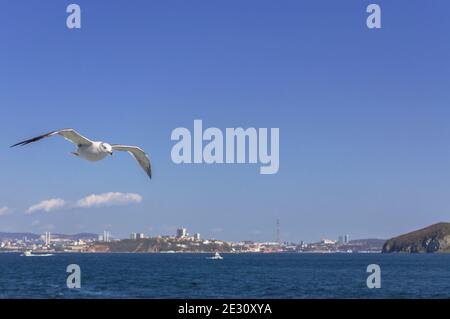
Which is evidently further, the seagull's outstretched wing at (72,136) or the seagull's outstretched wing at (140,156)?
the seagull's outstretched wing at (140,156)

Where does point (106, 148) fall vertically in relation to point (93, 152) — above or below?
above

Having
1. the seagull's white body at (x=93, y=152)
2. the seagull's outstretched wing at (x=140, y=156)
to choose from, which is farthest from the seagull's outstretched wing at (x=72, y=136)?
the seagull's outstretched wing at (x=140, y=156)

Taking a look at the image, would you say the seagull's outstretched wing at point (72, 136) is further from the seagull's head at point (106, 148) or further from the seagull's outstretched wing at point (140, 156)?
the seagull's outstretched wing at point (140, 156)

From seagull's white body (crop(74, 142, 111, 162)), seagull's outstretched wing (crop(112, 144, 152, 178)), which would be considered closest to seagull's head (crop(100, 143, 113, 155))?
seagull's white body (crop(74, 142, 111, 162))

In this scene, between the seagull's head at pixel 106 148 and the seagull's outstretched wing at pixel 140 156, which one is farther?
the seagull's outstretched wing at pixel 140 156

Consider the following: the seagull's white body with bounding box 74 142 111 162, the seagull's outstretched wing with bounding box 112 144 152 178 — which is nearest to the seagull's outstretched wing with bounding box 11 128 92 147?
the seagull's white body with bounding box 74 142 111 162

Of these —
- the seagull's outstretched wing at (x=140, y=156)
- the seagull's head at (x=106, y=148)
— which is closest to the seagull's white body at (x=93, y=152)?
the seagull's head at (x=106, y=148)

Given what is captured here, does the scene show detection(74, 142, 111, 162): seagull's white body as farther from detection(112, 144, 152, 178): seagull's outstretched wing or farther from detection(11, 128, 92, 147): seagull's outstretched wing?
detection(112, 144, 152, 178): seagull's outstretched wing

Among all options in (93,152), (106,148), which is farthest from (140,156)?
(93,152)

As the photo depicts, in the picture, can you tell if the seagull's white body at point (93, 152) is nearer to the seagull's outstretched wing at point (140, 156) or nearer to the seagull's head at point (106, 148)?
the seagull's head at point (106, 148)

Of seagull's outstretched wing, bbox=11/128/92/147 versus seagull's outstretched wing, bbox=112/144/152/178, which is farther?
seagull's outstretched wing, bbox=112/144/152/178

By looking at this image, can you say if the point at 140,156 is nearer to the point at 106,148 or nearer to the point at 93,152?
the point at 106,148
